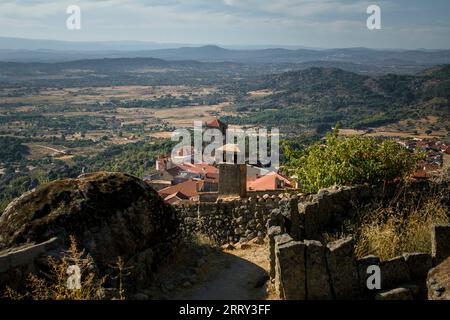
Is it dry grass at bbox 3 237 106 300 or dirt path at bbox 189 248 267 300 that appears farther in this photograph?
dirt path at bbox 189 248 267 300

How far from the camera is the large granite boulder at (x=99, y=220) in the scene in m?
7.43

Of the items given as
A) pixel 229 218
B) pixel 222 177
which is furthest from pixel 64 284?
pixel 222 177

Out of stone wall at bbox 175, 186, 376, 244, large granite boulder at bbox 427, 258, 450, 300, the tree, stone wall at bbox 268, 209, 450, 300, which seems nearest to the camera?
large granite boulder at bbox 427, 258, 450, 300

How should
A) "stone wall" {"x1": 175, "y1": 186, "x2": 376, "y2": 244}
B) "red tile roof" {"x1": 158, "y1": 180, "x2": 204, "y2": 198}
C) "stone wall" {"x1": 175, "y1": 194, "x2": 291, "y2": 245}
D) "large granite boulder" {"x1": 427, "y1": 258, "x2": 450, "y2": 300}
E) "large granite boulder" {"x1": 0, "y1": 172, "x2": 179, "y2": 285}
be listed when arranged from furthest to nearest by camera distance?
1. "red tile roof" {"x1": 158, "y1": 180, "x2": 204, "y2": 198}
2. "stone wall" {"x1": 175, "y1": 194, "x2": 291, "y2": 245}
3. "stone wall" {"x1": 175, "y1": 186, "x2": 376, "y2": 244}
4. "large granite boulder" {"x1": 0, "y1": 172, "x2": 179, "y2": 285}
5. "large granite boulder" {"x1": 427, "y1": 258, "x2": 450, "y2": 300}

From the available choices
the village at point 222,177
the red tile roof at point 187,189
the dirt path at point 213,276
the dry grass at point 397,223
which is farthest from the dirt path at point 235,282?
the red tile roof at point 187,189

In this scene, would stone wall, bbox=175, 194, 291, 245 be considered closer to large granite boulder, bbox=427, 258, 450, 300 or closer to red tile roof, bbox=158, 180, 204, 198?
large granite boulder, bbox=427, 258, 450, 300

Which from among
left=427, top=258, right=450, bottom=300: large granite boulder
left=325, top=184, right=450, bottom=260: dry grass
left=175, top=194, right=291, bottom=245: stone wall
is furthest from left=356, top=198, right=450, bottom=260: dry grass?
left=175, top=194, right=291, bottom=245: stone wall

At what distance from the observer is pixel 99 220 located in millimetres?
7730

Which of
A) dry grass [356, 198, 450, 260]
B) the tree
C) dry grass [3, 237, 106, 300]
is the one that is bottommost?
dry grass [3, 237, 106, 300]

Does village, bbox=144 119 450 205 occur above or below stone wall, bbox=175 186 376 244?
below

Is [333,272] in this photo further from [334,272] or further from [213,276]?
[213,276]

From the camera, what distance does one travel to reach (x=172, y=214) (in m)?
9.27

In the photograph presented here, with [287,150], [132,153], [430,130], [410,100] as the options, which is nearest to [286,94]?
[410,100]

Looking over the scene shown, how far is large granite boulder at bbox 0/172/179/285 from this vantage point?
7.43m
